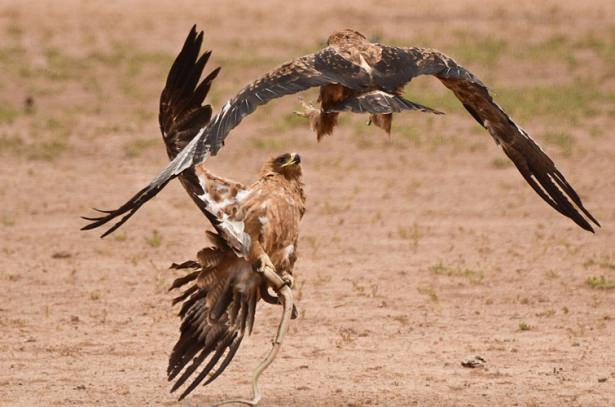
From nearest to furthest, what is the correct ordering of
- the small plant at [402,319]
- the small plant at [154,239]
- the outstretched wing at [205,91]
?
the outstretched wing at [205,91], the small plant at [402,319], the small plant at [154,239]

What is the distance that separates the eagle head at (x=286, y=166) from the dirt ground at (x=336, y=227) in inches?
46.3

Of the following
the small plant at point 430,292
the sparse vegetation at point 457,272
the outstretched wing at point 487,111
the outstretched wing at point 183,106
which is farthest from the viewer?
the sparse vegetation at point 457,272

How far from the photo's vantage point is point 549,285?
922 cm

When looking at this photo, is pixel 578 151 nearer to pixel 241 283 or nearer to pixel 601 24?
pixel 601 24

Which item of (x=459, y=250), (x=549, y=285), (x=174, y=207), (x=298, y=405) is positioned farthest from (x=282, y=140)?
(x=298, y=405)

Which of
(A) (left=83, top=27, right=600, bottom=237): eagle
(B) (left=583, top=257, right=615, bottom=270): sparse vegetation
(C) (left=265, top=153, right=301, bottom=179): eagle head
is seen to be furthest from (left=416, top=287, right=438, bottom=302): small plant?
(C) (left=265, top=153, right=301, bottom=179): eagle head

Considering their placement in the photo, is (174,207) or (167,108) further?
(174,207)

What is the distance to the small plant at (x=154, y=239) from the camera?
10219 mm

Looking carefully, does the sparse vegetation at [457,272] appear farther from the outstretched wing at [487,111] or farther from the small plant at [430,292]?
the outstretched wing at [487,111]

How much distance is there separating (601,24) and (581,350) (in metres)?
13.5

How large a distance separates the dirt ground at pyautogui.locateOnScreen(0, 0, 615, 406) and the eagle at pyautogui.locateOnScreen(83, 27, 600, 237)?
1284mm

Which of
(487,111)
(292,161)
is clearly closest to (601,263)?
(487,111)

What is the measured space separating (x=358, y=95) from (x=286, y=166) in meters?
0.54

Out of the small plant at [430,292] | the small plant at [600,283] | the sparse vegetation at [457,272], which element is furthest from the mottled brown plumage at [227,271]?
the small plant at [600,283]
